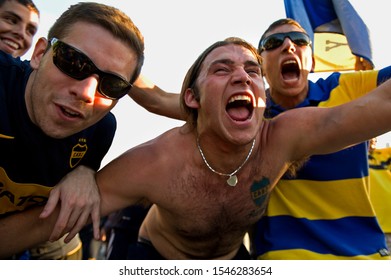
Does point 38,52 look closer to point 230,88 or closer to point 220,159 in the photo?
point 230,88

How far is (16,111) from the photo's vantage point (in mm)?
2514

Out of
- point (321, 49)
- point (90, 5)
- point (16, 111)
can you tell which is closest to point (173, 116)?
point (90, 5)

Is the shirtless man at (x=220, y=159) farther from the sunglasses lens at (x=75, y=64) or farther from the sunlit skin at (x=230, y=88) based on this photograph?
the sunglasses lens at (x=75, y=64)

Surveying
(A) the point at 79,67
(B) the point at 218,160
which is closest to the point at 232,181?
(B) the point at 218,160

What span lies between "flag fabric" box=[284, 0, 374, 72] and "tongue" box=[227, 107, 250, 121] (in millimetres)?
2021

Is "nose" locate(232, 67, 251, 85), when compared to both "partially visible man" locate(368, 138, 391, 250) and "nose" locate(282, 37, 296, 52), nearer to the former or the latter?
"nose" locate(282, 37, 296, 52)

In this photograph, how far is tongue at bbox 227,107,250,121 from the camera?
3.01m

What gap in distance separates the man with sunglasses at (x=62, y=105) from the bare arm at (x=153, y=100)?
1.00 metres

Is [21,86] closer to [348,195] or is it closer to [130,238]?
[348,195]

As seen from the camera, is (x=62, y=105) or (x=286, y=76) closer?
(x=62, y=105)

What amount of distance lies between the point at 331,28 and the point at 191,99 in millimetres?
2560

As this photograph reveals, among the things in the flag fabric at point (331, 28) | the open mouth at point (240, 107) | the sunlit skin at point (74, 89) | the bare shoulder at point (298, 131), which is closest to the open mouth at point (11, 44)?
the sunlit skin at point (74, 89)

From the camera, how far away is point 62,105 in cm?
246

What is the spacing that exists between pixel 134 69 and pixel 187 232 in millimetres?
1236
